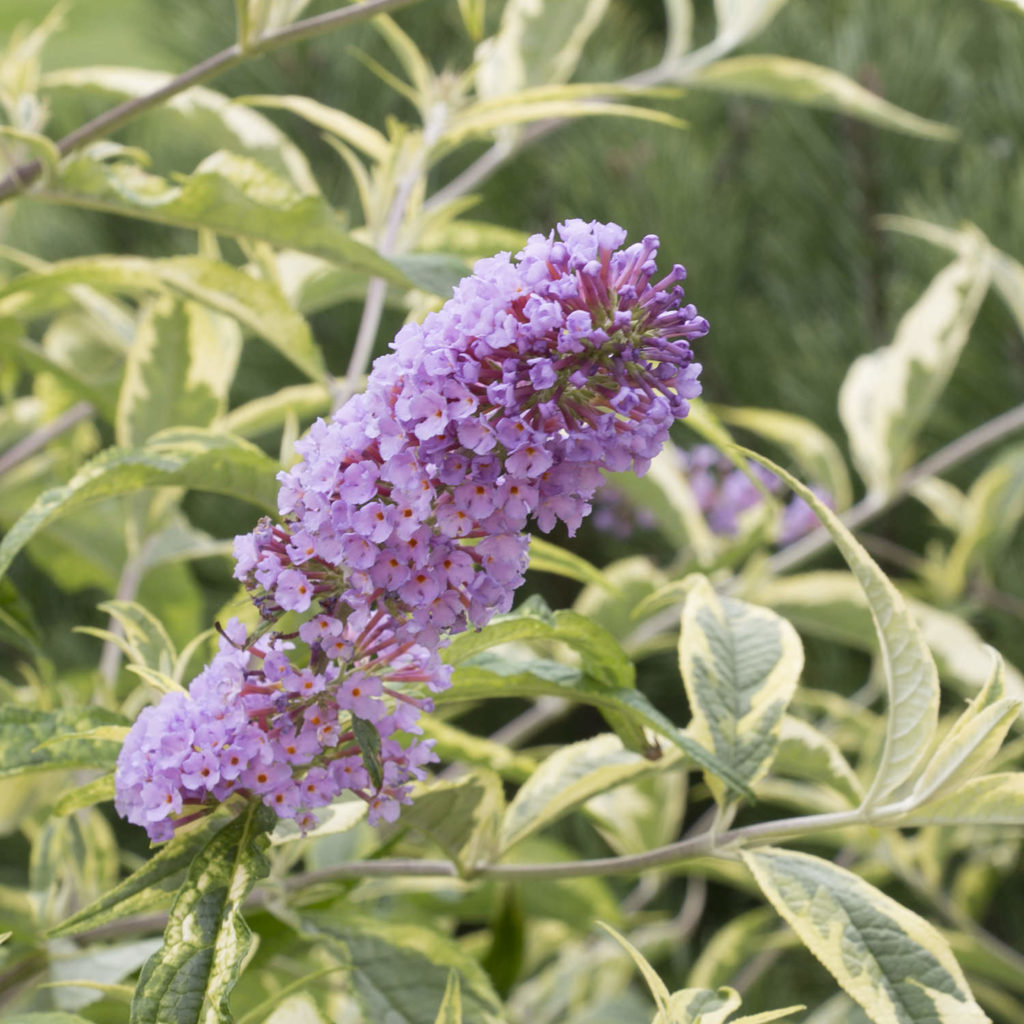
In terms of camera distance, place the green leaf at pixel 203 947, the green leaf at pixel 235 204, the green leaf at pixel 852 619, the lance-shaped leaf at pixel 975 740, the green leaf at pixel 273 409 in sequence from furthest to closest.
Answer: the green leaf at pixel 852 619, the green leaf at pixel 273 409, the green leaf at pixel 235 204, the lance-shaped leaf at pixel 975 740, the green leaf at pixel 203 947

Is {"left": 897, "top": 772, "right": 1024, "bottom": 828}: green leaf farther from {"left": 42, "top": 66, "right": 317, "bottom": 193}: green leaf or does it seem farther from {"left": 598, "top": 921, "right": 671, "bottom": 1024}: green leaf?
{"left": 42, "top": 66, "right": 317, "bottom": 193}: green leaf

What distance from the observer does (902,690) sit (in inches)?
22.0

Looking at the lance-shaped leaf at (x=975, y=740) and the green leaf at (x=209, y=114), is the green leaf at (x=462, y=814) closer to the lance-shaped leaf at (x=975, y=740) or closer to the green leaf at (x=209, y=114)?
the lance-shaped leaf at (x=975, y=740)

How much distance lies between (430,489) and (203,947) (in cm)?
19

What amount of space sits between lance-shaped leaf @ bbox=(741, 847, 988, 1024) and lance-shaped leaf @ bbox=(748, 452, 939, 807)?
0.05 metres

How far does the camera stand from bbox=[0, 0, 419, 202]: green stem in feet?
2.07

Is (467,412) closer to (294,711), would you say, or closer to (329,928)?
(294,711)

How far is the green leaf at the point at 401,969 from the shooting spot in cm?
58

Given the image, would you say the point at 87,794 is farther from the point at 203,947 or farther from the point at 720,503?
the point at 720,503

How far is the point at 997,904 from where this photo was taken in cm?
140

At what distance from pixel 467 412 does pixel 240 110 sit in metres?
0.69

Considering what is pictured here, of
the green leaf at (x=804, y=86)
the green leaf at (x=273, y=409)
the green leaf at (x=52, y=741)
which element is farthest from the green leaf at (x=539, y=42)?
A: the green leaf at (x=52, y=741)

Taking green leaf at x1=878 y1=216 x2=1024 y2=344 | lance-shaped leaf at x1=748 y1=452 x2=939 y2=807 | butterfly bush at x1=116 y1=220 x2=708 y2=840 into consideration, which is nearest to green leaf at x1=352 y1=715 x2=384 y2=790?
butterfly bush at x1=116 y1=220 x2=708 y2=840

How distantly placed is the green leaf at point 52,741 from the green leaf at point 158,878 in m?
0.06
